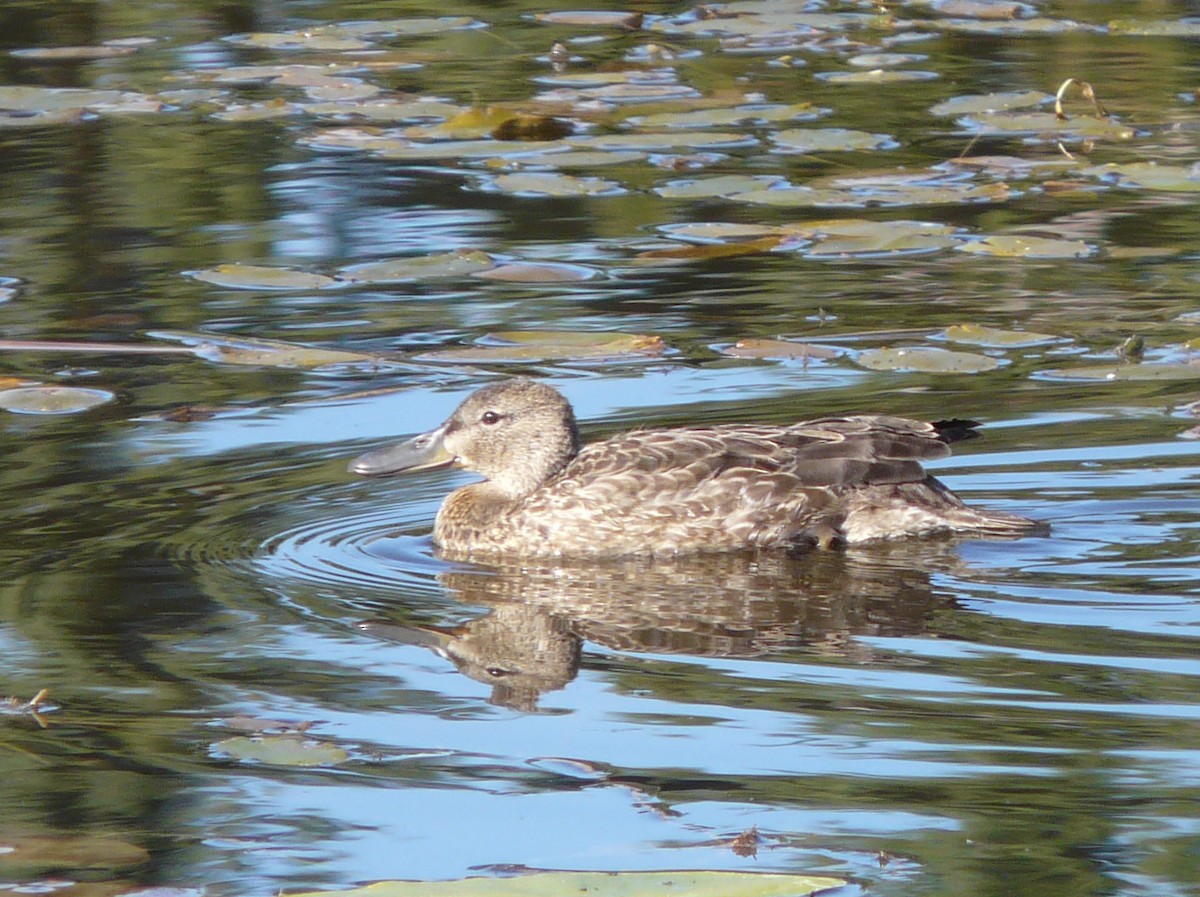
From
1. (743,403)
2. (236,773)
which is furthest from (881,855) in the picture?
(743,403)

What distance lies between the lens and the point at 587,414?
8.97m

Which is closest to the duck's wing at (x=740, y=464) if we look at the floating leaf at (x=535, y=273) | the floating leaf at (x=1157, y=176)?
the floating leaf at (x=535, y=273)

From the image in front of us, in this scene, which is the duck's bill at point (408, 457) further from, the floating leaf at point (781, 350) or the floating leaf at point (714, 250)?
the floating leaf at point (714, 250)

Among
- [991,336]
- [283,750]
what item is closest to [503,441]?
[991,336]

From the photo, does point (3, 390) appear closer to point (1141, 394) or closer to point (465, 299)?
point (465, 299)

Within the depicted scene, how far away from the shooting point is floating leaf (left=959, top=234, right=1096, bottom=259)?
1032 cm

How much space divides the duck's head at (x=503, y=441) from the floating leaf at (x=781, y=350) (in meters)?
1.30

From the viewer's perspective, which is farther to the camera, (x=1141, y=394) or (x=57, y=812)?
(x=1141, y=394)

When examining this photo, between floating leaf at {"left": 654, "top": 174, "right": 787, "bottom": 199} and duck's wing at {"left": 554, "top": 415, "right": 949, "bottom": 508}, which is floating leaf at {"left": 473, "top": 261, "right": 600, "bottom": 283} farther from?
duck's wing at {"left": 554, "top": 415, "right": 949, "bottom": 508}

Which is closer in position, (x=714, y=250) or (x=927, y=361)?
(x=927, y=361)

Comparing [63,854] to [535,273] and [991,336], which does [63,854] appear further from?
[535,273]

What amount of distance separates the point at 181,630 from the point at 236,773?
4.47 feet

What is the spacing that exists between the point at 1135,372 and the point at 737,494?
194cm

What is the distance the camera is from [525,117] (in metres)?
12.8
